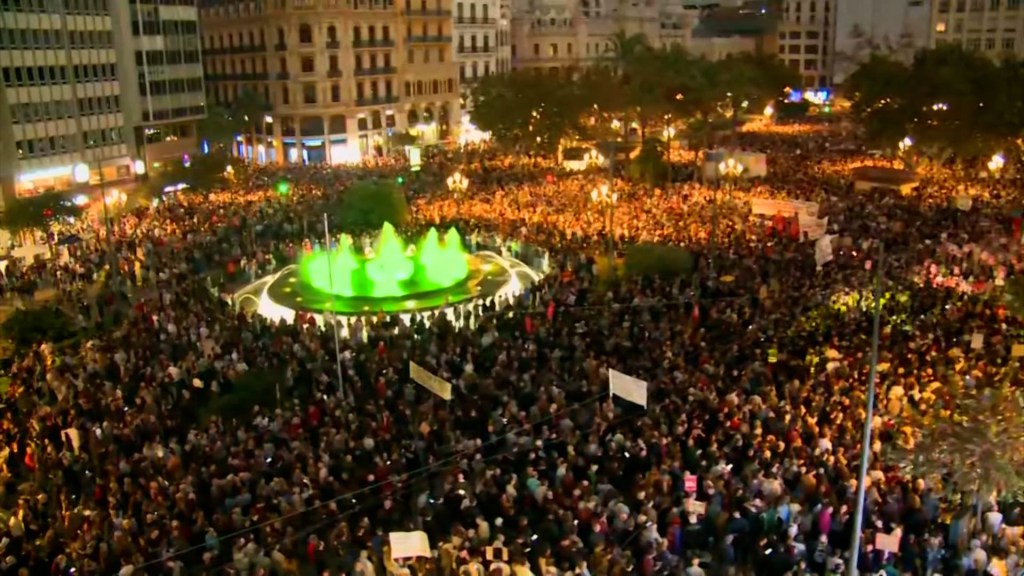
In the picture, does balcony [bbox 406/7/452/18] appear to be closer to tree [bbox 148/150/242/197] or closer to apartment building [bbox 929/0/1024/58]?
tree [bbox 148/150/242/197]

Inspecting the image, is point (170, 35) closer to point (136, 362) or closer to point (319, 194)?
point (319, 194)

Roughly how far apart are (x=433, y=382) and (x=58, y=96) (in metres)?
38.7

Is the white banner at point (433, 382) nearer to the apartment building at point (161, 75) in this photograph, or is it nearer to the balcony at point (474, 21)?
the apartment building at point (161, 75)

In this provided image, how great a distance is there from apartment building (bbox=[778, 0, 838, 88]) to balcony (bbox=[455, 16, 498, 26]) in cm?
4455

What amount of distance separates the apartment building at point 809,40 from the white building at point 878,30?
6219mm

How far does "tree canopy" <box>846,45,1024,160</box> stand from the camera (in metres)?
39.1

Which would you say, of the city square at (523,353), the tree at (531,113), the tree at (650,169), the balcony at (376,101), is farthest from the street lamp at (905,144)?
the balcony at (376,101)

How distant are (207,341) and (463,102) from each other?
54186 mm

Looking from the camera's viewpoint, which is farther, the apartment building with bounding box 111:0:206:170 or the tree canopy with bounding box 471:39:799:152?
the apartment building with bounding box 111:0:206:170

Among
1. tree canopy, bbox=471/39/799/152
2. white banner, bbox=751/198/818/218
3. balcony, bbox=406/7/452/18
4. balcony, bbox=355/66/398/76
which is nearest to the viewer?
white banner, bbox=751/198/818/218

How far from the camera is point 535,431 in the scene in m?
15.5

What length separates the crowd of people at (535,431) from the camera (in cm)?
1237

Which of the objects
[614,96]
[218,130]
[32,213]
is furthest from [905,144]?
[32,213]

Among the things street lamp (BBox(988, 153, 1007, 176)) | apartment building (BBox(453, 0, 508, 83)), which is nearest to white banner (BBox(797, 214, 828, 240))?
street lamp (BBox(988, 153, 1007, 176))
